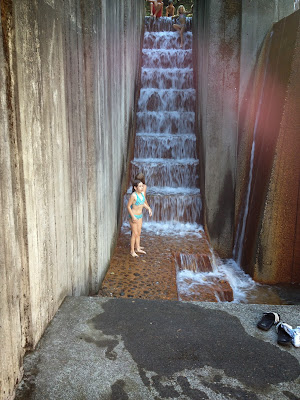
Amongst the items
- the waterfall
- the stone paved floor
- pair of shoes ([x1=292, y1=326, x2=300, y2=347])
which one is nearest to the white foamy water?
the stone paved floor

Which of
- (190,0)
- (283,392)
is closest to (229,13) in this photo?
(283,392)

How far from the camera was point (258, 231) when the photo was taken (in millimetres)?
6855

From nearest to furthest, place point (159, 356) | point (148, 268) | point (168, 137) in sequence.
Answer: point (159, 356) → point (148, 268) → point (168, 137)

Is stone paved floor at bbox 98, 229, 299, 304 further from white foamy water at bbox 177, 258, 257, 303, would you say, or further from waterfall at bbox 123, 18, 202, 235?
waterfall at bbox 123, 18, 202, 235

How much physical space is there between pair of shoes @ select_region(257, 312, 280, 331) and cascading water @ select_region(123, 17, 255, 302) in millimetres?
2630

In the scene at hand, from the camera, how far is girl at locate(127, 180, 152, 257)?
22.3 feet

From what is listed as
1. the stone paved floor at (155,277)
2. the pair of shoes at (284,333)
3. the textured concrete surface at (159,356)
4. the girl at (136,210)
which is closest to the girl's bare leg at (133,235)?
the girl at (136,210)

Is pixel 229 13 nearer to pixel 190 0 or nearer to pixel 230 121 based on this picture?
pixel 230 121

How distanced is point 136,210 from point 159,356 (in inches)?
161

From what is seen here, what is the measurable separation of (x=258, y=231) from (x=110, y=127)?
3224mm

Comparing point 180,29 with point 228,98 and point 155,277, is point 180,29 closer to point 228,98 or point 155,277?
point 228,98

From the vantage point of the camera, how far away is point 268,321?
3604 mm

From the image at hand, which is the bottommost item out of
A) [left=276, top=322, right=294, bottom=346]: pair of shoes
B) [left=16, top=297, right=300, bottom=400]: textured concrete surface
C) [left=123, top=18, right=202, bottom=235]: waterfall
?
[left=16, top=297, right=300, bottom=400]: textured concrete surface

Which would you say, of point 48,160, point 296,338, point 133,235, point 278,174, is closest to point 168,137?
point 133,235
